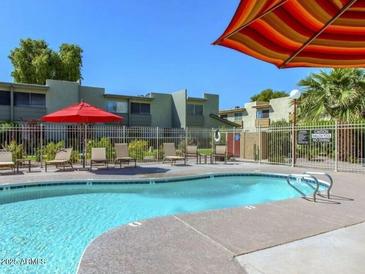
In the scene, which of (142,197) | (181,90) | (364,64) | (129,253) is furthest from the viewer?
(181,90)

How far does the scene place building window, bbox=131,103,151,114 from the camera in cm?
3253

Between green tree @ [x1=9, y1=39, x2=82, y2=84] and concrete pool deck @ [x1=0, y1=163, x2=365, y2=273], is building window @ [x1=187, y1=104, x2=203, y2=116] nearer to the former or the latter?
green tree @ [x1=9, y1=39, x2=82, y2=84]

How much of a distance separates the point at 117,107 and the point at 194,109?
28.0 ft

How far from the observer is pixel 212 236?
4742 mm

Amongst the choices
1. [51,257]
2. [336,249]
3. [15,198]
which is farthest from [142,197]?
[336,249]

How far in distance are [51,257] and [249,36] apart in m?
4.12

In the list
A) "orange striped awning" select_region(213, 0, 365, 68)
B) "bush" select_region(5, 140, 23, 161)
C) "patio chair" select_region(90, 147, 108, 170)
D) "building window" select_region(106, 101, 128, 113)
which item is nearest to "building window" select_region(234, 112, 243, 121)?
"building window" select_region(106, 101, 128, 113)

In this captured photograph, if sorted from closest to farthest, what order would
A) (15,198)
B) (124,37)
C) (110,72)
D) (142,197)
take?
(15,198) < (142,197) < (124,37) < (110,72)

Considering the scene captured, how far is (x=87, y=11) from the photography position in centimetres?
1493

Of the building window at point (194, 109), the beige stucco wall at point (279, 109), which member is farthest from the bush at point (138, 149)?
the beige stucco wall at point (279, 109)

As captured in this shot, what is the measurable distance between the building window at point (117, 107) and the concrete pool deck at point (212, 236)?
25795 mm

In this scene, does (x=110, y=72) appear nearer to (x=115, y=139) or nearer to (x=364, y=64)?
(x=115, y=139)

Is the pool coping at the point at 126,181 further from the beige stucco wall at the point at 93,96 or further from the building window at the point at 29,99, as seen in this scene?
the beige stucco wall at the point at 93,96

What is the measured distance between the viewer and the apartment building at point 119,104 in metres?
26.3
